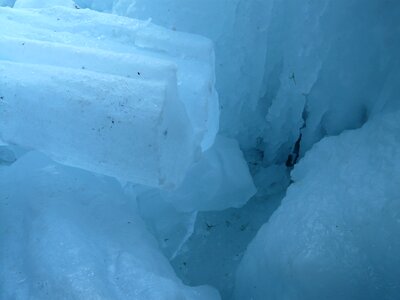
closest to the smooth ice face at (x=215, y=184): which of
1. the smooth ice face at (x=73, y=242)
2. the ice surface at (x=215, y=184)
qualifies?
the ice surface at (x=215, y=184)

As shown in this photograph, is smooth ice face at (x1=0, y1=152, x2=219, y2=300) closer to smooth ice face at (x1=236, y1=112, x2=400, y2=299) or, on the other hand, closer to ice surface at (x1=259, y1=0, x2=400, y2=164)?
smooth ice face at (x1=236, y1=112, x2=400, y2=299)

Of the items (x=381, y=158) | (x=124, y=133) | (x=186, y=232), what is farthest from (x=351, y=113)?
(x=124, y=133)

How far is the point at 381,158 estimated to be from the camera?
0.98 m

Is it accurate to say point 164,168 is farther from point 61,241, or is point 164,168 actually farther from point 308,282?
point 308,282

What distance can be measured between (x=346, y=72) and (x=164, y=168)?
70cm

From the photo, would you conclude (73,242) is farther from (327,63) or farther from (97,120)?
(327,63)

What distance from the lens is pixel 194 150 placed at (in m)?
1.05

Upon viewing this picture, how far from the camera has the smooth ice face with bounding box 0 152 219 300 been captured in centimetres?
83

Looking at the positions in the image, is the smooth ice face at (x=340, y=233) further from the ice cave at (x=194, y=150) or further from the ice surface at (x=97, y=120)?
the ice surface at (x=97, y=120)

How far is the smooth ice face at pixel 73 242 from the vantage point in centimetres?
83

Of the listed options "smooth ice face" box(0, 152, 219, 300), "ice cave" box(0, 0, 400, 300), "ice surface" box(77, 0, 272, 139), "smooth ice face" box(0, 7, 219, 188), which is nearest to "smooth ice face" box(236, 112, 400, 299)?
"ice cave" box(0, 0, 400, 300)

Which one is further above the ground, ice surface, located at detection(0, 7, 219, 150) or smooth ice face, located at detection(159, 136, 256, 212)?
ice surface, located at detection(0, 7, 219, 150)

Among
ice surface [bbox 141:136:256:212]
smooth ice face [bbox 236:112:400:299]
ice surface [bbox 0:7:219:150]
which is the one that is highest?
ice surface [bbox 0:7:219:150]

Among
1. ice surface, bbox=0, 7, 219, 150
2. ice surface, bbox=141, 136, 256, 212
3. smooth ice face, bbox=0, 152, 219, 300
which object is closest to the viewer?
smooth ice face, bbox=0, 152, 219, 300
